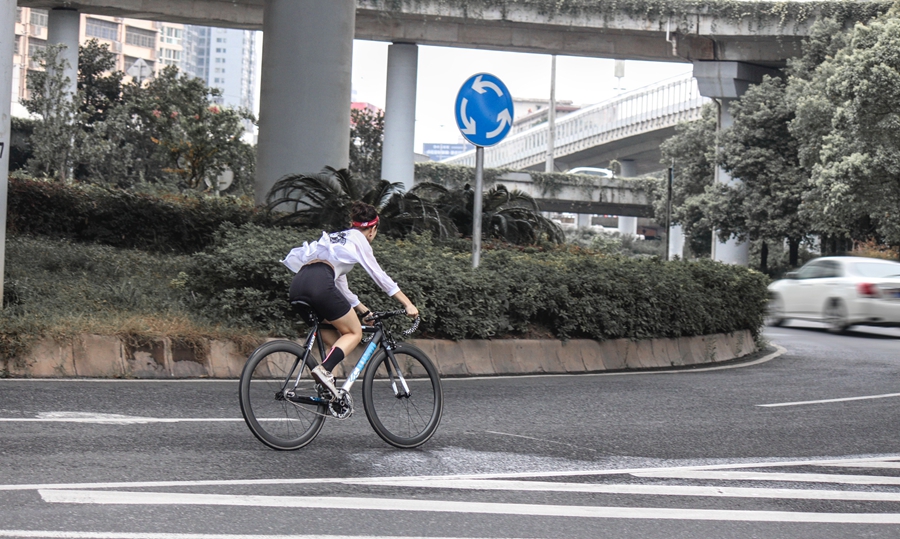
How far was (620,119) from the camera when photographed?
68.4 metres

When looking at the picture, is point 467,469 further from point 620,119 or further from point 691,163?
point 620,119

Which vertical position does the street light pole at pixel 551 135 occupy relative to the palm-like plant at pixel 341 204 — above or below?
above

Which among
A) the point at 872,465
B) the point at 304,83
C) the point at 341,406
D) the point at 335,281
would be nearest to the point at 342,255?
the point at 335,281

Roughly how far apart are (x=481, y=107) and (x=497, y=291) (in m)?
2.07

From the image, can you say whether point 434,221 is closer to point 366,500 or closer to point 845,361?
point 845,361

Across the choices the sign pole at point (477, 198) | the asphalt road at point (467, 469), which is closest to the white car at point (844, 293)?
the sign pole at point (477, 198)

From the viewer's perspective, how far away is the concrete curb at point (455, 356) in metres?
10.1

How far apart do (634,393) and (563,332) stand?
7.09 feet

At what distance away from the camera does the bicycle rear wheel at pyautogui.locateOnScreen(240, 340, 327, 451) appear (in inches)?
269

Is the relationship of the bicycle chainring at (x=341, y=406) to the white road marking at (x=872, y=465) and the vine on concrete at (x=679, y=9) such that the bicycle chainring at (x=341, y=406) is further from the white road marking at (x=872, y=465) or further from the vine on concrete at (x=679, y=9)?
the vine on concrete at (x=679, y=9)

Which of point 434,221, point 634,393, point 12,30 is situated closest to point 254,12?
point 434,221

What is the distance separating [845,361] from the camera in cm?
1545

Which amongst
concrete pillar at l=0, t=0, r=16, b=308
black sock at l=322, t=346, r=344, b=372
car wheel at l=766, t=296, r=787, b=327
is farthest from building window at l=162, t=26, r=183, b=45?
black sock at l=322, t=346, r=344, b=372

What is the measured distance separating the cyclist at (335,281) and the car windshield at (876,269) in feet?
55.8
